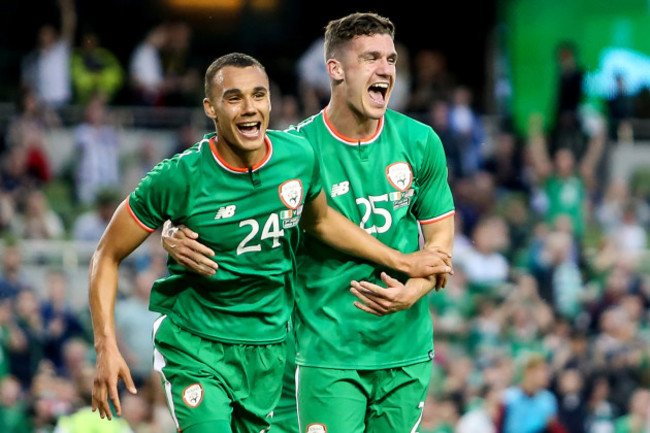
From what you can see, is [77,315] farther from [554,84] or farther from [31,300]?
[554,84]

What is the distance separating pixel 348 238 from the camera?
6016mm

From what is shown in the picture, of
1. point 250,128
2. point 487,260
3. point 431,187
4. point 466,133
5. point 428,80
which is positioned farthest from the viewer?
point 428,80

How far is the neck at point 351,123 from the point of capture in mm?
6227

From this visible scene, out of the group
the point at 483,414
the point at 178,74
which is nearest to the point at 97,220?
the point at 178,74

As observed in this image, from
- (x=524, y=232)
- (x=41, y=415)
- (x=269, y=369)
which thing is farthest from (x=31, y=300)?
(x=269, y=369)

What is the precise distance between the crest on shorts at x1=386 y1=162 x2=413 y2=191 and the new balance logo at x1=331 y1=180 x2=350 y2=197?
0.67 feet

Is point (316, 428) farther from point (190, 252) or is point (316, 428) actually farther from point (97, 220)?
point (97, 220)

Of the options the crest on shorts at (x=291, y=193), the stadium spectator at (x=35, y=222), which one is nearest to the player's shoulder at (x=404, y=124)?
the crest on shorts at (x=291, y=193)

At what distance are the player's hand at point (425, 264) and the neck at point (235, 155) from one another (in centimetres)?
92

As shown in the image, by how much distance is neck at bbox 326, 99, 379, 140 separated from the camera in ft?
20.4

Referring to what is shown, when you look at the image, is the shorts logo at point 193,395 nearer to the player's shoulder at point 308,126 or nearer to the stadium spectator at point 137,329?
the player's shoulder at point 308,126

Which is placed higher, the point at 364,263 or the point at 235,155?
the point at 235,155

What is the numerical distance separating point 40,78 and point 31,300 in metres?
4.52

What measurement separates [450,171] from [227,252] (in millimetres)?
9049
